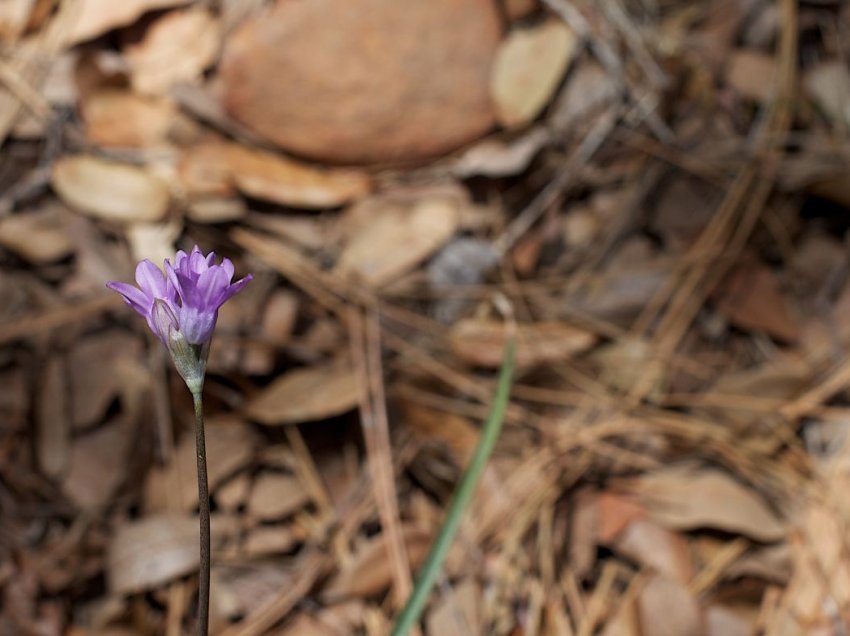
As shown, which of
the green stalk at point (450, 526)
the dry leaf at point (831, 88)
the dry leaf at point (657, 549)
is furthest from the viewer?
the dry leaf at point (831, 88)

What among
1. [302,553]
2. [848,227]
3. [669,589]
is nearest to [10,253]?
[302,553]

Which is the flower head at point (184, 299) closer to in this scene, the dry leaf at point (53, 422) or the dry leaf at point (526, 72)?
the dry leaf at point (53, 422)

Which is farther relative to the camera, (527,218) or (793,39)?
(793,39)

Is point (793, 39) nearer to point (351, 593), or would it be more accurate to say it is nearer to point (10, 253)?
point (351, 593)

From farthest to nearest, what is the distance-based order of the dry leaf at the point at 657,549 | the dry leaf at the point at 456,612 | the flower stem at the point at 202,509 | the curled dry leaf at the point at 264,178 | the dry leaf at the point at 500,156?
the dry leaf at the point at 500,156, the curled dry leaf at the point at 264,178, the dry leaf at the point at 657,549, the dry leaf at the point at 456,612, the flower stem at the point at 202,509

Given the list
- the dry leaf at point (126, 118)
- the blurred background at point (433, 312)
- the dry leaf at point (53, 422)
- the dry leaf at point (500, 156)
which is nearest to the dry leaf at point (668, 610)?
the blurred background at point (433, 312)

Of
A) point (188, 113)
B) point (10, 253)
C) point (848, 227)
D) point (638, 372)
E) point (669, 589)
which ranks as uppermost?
point (188, 113)

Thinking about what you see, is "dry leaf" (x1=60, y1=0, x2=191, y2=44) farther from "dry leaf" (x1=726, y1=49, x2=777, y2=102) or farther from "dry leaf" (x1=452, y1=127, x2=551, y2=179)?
"dry leaf" (x1=726, y1=49, x2=777, y2=102)
